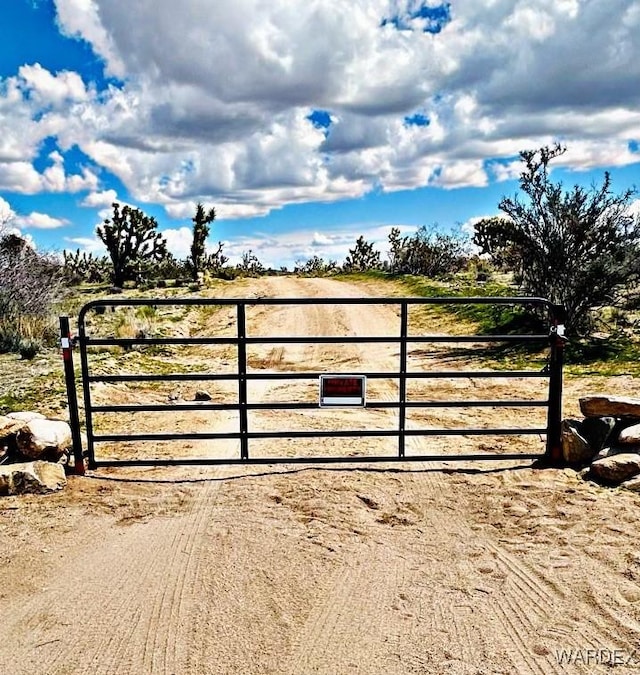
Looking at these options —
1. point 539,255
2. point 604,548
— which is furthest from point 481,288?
point 604,548

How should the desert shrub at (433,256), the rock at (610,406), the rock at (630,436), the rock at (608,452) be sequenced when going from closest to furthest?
the rock at (630,436) < the rock at (608,452) < the rock at (610,406) < the desert shrub at (433,256)

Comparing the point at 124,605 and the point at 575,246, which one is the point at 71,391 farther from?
the point at 575,246

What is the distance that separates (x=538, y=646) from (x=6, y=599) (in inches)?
126

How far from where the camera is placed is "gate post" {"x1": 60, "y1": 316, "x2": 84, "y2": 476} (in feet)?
18.8

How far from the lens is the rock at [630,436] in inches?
222

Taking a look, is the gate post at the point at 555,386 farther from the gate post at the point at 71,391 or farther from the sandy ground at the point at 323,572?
the gate post at the point at 71,391

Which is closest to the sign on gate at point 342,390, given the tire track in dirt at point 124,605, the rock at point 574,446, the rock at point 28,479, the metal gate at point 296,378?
the metal gate at point 296,378

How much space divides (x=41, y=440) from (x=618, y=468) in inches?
211

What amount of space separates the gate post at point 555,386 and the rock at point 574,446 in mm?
52

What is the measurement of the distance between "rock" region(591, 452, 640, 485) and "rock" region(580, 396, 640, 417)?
52 centimetres

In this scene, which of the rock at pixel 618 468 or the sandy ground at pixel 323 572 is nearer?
the sandy ground at pixel 323 572

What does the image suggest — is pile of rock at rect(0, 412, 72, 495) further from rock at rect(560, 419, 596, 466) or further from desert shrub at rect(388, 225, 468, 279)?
desert shrub at rect(388, 225, 468, 279)

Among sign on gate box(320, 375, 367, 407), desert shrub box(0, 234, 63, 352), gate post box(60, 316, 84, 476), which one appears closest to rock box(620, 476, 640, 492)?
sign on gate box(320, 375, 367, 407)

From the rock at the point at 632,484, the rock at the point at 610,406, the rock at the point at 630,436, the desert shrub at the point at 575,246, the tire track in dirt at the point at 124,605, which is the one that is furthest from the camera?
the desert shrub at the point at 575,246
